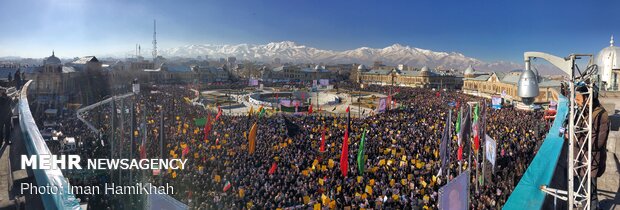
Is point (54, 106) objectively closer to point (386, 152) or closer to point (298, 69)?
point (386, 152)

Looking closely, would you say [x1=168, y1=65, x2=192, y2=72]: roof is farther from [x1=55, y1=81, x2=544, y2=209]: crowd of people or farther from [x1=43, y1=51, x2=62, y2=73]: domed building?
[x1=55, y1=81, x2=544, y2=209]: crowd of people

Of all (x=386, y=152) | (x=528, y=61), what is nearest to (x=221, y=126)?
(x=386, y=152)

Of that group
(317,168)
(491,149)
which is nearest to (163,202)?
(317,168)

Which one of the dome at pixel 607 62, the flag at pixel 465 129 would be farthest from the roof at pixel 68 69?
the dome at pixel 607 62

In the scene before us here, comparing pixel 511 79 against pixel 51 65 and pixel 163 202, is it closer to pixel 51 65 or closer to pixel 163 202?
pixel 51 65

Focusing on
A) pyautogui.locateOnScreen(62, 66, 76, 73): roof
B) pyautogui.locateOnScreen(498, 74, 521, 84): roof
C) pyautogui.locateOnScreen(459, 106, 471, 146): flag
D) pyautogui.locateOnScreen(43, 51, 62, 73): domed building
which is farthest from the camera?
pyautogui.locateOnScreen(498, 74, 521, 84): roof

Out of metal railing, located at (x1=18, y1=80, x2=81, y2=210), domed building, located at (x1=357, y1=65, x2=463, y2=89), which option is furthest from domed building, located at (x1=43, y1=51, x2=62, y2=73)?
domed building, located at (x1=357, y1=65, x2=463, y2=89)

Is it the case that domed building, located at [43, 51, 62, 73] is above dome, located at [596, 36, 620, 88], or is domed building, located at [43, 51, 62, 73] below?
above

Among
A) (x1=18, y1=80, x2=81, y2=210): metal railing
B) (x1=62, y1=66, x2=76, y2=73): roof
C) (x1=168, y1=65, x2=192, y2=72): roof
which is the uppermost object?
(x1=168, y1=65, x2=192, y2=72): roof
